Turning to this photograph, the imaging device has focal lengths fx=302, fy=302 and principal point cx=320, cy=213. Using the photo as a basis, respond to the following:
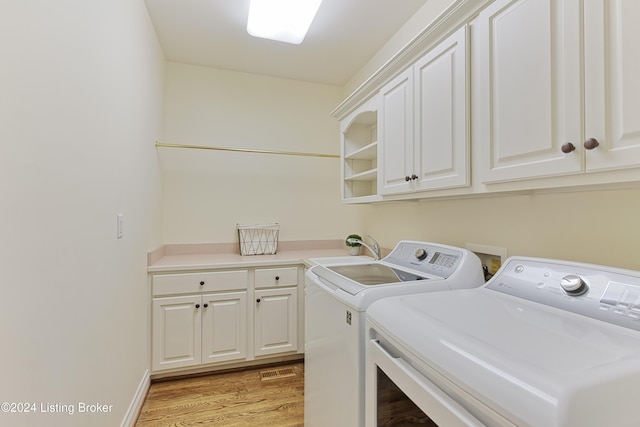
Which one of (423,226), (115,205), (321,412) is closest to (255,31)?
(115,205)

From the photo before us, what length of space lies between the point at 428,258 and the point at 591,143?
869 mm

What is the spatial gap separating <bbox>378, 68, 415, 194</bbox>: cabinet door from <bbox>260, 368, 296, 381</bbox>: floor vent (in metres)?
1.54

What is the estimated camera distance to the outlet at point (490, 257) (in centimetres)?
139

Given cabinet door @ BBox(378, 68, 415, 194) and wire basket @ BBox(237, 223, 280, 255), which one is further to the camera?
wire basket @ BBox(237, 223, 280, 255)

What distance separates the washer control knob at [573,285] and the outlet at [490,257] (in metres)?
0.45

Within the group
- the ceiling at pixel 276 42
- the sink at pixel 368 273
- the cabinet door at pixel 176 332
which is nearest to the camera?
the sink at pixel 368 273

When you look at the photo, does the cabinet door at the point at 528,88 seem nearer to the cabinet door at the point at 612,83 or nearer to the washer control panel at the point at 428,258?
the cabinet door at the point at 612,83

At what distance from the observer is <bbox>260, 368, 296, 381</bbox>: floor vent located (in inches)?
87.7

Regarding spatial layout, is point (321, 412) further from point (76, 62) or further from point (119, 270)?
point (76, 62)

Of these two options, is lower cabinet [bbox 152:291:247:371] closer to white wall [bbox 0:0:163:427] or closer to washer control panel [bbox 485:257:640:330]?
white wall [bbox 0:0:163:427]

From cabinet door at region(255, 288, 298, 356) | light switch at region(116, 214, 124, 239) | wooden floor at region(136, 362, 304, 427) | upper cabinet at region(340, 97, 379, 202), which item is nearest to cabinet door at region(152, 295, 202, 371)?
wooden floor at region(136, 362, 304, 427)

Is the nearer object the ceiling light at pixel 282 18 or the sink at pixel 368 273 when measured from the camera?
the sink at pixel 368 273

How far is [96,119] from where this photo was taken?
1.21 meters

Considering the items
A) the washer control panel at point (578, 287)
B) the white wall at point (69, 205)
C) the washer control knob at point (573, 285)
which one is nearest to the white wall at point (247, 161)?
the white wall at point (69, 205)
